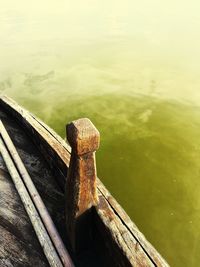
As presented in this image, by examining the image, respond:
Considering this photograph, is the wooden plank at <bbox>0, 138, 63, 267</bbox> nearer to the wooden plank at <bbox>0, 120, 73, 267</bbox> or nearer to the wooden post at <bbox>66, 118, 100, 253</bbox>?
the wooden plank at <bbox>0, 120, 73, 267</bbox>

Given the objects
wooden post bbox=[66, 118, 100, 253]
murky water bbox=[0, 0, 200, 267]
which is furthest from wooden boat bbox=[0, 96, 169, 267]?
murky water bbox=[0, 0, 200, 267]

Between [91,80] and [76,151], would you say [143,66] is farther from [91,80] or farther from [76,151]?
[76,151]

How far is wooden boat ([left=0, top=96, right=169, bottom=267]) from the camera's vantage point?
4.73ft

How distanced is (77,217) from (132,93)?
533 cm

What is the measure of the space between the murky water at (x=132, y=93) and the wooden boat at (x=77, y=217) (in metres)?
1.73

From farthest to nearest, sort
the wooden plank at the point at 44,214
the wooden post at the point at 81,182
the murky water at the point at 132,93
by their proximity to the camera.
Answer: the murky water at the point at 132,93 < the wooden plank at the point at 44,214 < the wooden post at the point at 81,182

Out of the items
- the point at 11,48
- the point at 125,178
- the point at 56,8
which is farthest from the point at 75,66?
the point at 56,8

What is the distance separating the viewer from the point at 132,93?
22.1 ft

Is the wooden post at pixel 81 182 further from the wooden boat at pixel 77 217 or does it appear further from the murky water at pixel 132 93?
the murky water at pixel 132 93

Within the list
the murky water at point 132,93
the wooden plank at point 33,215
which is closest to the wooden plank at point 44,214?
the wooden plank at point 33,215

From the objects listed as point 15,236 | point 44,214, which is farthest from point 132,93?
point 15,236

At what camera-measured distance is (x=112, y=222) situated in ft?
5.18

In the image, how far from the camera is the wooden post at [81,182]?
1420 millimetres

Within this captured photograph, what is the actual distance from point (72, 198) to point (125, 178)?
2.68m
